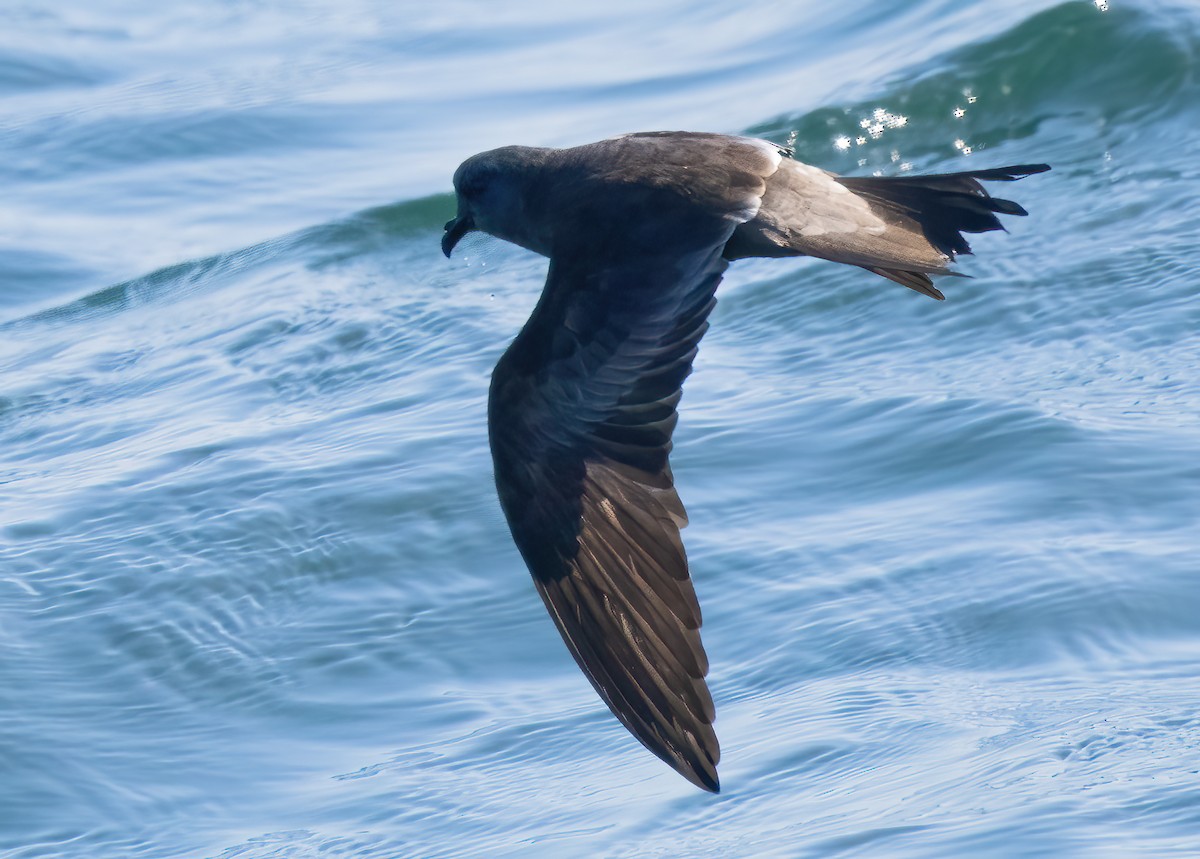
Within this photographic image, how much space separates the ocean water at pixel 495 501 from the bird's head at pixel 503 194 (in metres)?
1.72

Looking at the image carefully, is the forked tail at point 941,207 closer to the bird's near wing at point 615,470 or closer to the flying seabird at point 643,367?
the flying seabird at point 643,367

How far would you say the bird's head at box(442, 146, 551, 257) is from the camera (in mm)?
4906

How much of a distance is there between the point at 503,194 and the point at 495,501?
2784 mm

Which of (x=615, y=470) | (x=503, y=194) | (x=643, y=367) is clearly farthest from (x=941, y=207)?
(x=503, y=194)

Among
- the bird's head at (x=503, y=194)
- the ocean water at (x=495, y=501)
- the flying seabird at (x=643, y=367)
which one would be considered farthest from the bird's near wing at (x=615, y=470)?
the ocean water at (x=495, y=501)

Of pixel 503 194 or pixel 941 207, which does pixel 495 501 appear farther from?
pixel 941 207

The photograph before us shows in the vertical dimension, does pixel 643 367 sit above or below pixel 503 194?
below

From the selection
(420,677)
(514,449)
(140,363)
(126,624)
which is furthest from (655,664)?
(140,363)

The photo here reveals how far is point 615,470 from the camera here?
4.48 metres

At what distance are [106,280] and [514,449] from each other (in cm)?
592

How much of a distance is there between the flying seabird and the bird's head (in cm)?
33

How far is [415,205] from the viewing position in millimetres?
10000

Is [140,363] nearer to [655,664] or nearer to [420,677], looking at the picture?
[420,677]

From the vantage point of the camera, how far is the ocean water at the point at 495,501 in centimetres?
571
